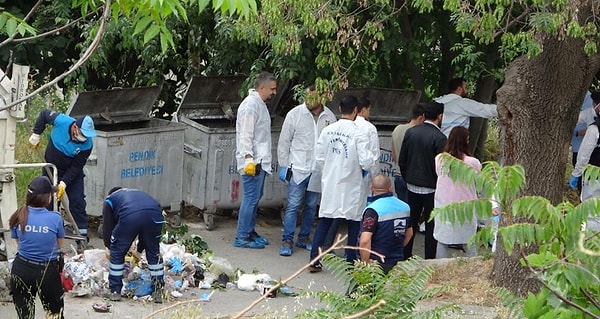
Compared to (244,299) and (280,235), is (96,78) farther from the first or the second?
(244,299)

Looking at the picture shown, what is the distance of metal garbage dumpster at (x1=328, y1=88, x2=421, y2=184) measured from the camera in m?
12.7

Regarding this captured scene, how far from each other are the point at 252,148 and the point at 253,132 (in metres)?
0.17

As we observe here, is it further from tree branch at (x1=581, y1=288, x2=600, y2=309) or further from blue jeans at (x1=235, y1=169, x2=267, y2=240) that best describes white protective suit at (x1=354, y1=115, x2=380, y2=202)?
tree branch at (x1=581, y1=288, x2=600, y2=309)

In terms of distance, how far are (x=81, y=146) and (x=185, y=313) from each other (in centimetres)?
344

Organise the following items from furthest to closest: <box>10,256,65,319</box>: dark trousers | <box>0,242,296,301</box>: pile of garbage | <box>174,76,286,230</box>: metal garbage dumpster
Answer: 1. <box>174,76,286,230</box>: metal garbage dumpster
2. <box>0,242,296,301</box>: pile of garbage
3. <box>10,256,65,319</box>: dark trousers

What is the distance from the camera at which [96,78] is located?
15.8 metres

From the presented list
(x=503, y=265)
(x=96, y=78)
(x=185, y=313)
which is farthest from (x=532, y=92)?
(x=96, y=78)

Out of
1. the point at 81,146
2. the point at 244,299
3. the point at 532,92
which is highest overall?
the point at 532,92

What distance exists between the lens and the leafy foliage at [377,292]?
6230 mm

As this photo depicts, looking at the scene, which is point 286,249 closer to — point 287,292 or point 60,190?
point 287,292

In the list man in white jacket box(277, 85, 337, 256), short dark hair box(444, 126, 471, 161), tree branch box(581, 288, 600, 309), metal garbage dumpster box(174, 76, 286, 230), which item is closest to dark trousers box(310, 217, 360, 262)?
man in white jacket box(277, 85, 337, 256)

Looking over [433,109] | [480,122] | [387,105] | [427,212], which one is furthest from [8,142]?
[480,122]

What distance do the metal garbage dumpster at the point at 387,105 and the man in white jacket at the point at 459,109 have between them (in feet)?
2.35

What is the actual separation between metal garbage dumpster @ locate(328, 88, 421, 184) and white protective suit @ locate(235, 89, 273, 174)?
53.6 inches
